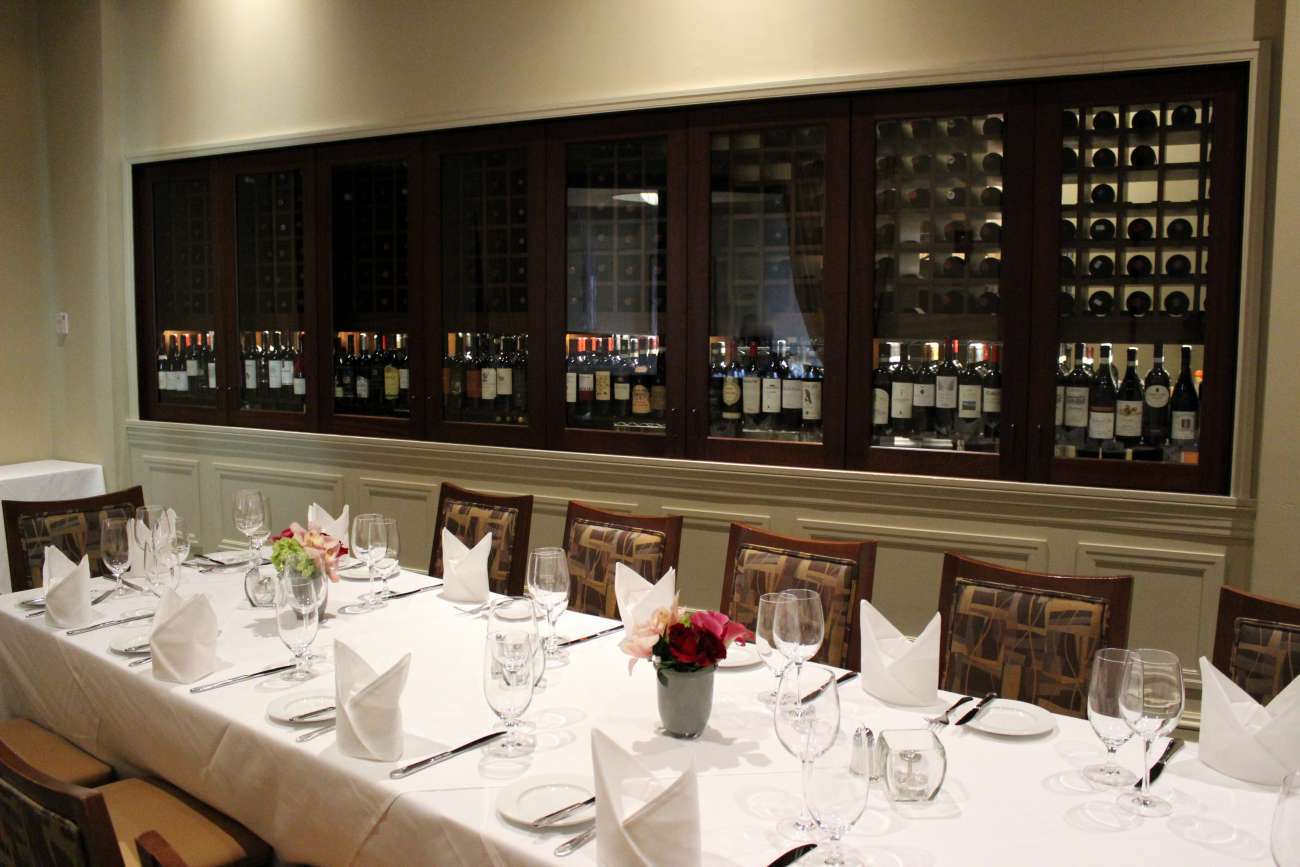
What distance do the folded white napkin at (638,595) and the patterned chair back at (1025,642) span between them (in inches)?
23.9

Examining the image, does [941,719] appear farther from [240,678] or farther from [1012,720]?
[240,678]

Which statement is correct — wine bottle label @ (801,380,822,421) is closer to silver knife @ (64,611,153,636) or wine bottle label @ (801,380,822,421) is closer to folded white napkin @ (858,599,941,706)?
folded white napkin @ (858,599,941,706)

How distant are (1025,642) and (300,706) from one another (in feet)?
4.67

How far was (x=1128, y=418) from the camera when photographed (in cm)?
346

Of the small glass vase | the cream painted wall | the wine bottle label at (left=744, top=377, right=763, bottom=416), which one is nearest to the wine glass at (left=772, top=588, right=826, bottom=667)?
the small glass vase

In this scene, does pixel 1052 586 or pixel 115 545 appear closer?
pixel 1052 586

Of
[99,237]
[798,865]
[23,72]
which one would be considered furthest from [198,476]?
[798,865]

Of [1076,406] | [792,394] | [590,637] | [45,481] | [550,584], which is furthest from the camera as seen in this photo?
[45,481]

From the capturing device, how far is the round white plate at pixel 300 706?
5.97 ft

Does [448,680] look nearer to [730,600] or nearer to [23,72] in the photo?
[730,600]

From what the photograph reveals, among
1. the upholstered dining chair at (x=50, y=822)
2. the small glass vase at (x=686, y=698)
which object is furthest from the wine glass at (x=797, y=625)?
the upholstered dining chair at (x=50, y=822)

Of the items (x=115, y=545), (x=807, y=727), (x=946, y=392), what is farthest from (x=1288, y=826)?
(x=946, y=392)

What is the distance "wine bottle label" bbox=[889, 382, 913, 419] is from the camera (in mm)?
3736

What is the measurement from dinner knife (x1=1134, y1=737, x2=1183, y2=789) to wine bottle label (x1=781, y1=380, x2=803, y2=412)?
2296 millimetres
